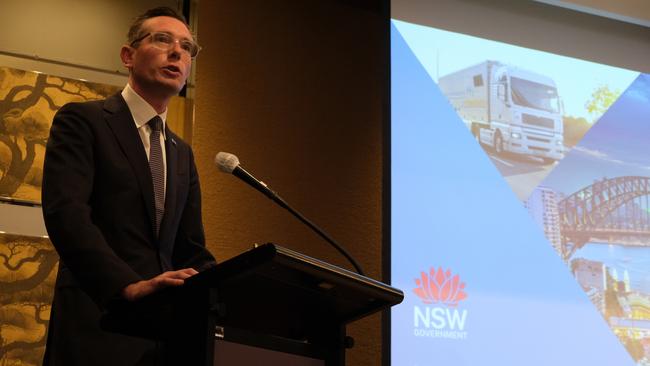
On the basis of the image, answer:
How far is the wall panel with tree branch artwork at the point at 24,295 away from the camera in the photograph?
9.56 feet

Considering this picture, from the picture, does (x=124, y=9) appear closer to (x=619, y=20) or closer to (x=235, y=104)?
(x=235, y=104)

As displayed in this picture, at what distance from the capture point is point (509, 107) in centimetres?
392

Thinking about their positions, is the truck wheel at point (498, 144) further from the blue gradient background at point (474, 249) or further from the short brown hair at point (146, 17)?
the short brown hair at point (146, 17)

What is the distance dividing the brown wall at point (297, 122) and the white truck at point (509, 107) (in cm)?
37

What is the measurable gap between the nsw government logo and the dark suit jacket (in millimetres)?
1676

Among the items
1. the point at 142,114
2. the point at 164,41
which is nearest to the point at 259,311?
the point at 142,114

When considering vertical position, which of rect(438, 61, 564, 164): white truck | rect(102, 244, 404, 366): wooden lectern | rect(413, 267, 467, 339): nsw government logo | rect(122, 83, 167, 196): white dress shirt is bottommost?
rect(102, 244, 404, 366): wooden lectern

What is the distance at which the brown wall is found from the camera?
352 cm

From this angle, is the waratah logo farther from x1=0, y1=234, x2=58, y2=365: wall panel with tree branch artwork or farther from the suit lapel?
the suit lapel

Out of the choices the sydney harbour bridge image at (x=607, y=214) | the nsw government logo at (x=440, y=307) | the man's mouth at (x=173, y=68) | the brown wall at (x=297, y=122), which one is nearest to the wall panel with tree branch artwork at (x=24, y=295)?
the brown wall at (x=297, y=122)

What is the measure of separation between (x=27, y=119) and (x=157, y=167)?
146cm

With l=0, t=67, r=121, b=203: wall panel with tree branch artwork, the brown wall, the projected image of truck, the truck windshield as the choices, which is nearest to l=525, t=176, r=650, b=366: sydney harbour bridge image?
the projected image of truck

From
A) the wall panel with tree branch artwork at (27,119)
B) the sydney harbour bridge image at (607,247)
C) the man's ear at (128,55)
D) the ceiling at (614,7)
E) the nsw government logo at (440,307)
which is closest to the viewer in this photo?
the man's ear at (128,55)

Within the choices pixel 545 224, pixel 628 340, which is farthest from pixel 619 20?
pixel 628 340
